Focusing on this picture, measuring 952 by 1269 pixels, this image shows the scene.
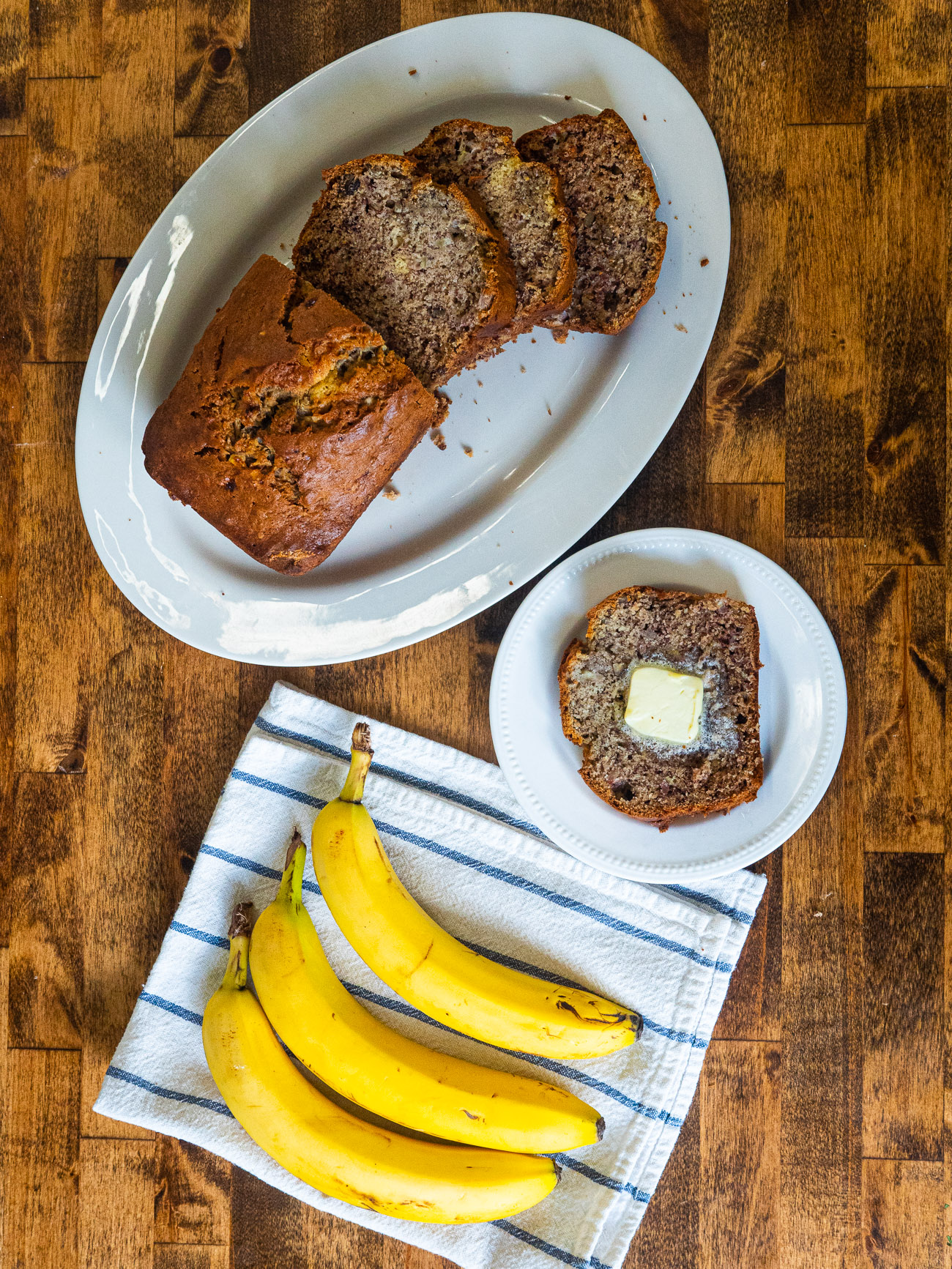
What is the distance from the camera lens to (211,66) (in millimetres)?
1777

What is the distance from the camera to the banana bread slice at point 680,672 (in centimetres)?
170

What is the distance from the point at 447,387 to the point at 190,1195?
6.09 feet

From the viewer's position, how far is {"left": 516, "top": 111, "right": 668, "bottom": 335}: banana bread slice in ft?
5.23

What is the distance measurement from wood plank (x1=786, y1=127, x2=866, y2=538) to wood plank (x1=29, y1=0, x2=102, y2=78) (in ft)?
4.81

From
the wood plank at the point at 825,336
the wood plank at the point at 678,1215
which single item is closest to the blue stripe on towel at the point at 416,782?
the wood plank at the point at 678,1215

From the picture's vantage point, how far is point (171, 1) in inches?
70.1

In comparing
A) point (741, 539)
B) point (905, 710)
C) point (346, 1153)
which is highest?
point (741, 539)

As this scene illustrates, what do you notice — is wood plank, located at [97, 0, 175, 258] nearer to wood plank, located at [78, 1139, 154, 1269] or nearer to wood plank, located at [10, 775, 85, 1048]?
wood plank, located at [10, 775, 85, 1048]

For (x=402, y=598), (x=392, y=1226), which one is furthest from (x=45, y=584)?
(x=392, y=1226)

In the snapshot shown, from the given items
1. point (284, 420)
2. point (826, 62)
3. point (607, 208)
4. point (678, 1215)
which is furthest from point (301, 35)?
point (678, 1215)

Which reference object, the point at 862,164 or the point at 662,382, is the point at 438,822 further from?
the point at 862,164

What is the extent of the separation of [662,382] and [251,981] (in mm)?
1494

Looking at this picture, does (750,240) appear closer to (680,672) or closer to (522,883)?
(680,672)

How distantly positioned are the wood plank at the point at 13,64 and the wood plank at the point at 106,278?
344 millimetres
